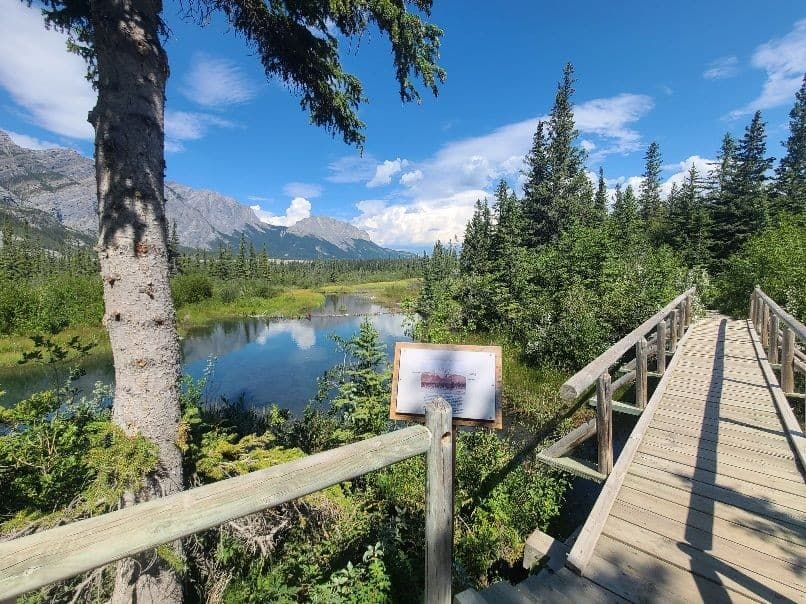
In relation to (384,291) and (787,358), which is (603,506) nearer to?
(787,358)

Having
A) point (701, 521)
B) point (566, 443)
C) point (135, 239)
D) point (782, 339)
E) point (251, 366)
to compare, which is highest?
point (135, 239)

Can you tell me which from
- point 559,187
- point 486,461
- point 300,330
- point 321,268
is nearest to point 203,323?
point 300,330

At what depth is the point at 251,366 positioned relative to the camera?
17656 millimetres

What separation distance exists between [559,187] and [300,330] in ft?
74.0

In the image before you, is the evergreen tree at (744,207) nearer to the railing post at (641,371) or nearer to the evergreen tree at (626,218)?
the evergreen tree at (626,218)

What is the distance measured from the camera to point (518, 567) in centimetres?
476

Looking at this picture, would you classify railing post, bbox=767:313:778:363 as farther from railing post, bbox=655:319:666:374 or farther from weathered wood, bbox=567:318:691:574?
weathered wood, bbox=567:318:691:574

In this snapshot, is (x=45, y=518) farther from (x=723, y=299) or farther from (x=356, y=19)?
(x=723, y=299)

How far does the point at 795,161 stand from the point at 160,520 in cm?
5985

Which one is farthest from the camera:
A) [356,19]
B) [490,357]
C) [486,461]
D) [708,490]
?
[486,461]

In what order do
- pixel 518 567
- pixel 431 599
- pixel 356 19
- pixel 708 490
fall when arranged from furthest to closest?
pixel 518 567
pixel 356 19
pixel 708 490
pixel 431 599

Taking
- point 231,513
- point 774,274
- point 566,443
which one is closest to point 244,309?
point 774,274

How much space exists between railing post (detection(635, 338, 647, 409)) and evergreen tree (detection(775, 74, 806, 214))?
1309 inches

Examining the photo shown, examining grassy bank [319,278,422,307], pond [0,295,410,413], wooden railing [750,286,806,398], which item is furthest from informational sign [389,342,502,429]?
grassy bank [319,278,422,307]
